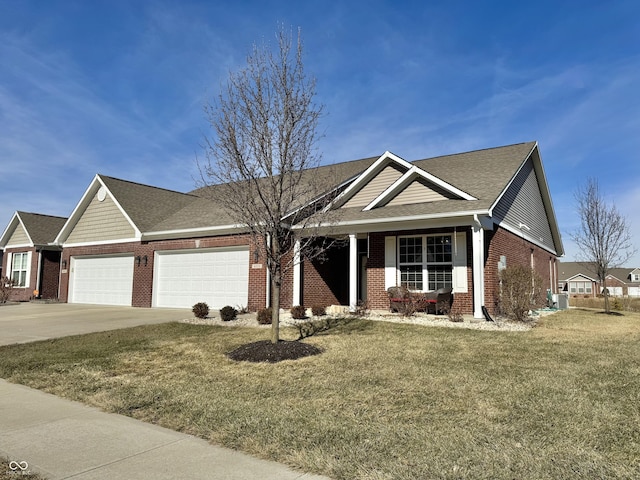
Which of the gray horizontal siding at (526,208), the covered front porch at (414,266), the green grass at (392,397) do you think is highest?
the gray horizontal siding at (526,208)

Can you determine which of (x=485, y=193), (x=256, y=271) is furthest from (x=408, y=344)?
(x=256, y=271)

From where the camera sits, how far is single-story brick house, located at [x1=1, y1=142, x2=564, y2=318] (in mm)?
13430

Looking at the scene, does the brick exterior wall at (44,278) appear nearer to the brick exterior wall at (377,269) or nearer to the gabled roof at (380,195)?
the gabled roof at (380,195)

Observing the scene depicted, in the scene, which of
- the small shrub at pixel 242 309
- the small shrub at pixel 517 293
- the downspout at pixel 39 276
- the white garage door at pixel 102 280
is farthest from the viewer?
the downspout at pixel 39 276

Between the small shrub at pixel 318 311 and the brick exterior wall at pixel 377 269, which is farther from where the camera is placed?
the brick exterior wall at pixel 377 269

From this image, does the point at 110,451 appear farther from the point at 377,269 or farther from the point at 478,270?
the point at 377,269

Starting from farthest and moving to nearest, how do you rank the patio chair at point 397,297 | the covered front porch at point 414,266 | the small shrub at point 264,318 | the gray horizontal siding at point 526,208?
the gray horizontal siding at point 526,208 → the covered front porch at point 414,266 → the patio chair at point 397,297 → the small shrub at point 264,318

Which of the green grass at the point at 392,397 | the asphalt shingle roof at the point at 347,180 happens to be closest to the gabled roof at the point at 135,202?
the asphalt shingle roof at the point at 347,180

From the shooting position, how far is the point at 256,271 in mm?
15477

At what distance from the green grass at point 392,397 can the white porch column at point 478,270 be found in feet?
7.35

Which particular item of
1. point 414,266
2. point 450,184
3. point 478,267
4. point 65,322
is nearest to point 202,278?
point 65,322

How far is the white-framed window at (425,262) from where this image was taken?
1377 cm

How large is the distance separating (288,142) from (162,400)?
4.68 meters
